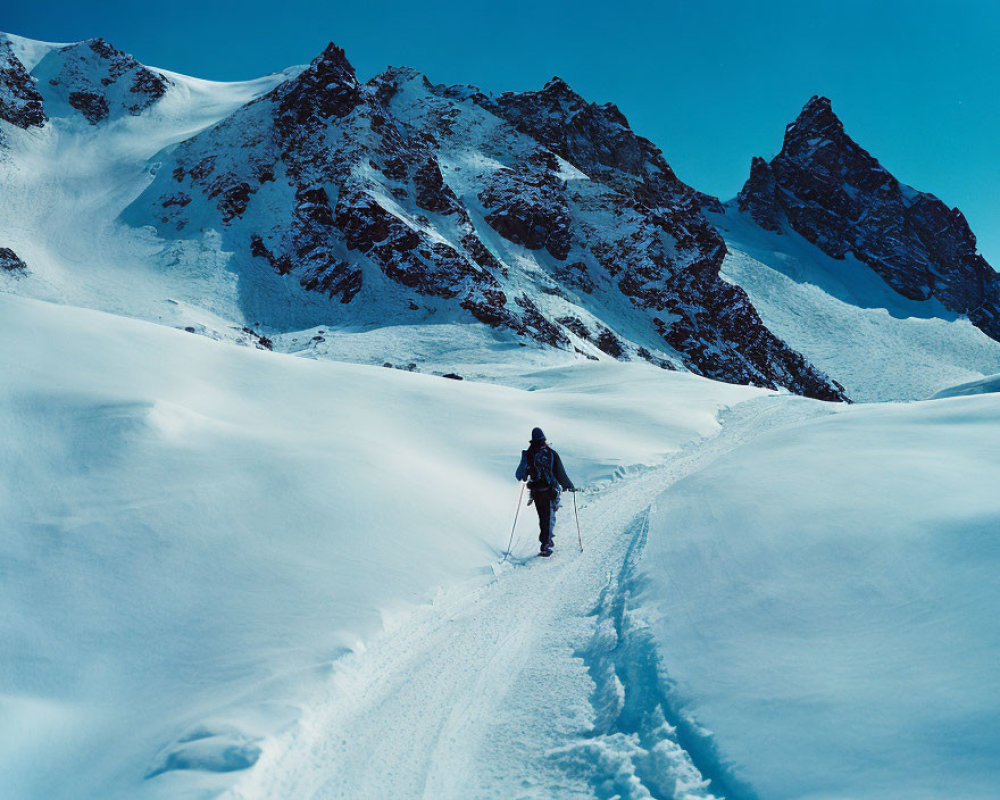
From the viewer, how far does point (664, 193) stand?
98.7m

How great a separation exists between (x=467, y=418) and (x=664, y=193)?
97.6 metres

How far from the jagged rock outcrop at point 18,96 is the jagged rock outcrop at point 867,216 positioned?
128741mm

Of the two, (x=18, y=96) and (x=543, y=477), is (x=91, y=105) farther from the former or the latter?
(x=543, y=477)

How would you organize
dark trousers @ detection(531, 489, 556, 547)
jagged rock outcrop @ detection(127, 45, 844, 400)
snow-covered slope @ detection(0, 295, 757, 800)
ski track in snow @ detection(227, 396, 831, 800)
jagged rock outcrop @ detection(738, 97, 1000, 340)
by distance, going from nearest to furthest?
ski track in snow @ detection(227, 396, 831, 800) < snow-covered slope @ detection(0, 295, 757, 800) < dark trousers @ detection(531, 489, 556, 547) < jagged rock outcrop @ detection(127, 45, 844, 400) < jagged rock outcrop @ detection(738, 97, 1000, 340)

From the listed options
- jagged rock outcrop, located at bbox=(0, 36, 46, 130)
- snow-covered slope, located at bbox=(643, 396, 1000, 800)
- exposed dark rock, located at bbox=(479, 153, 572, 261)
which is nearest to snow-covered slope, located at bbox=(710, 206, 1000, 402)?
exposed dark rock, located at bbox=(479, 153, 572, 261)

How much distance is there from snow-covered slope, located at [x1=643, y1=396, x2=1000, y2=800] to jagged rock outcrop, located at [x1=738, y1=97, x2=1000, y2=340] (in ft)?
439

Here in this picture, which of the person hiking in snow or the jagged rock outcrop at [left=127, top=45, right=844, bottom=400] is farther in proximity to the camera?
the jagged rock outcrop at [left=127, top=45, right=844, bottom=400]

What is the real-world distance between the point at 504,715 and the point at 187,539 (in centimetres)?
402

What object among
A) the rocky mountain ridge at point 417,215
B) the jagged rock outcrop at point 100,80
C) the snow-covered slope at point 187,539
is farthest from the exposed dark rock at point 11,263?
the snow-covered slope at point 187,539

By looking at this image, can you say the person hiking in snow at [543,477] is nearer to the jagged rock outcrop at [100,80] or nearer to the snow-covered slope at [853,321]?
the snow-covered slope at [853,321]

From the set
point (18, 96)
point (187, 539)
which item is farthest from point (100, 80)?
point (187, 539)

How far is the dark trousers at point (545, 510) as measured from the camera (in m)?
8.34

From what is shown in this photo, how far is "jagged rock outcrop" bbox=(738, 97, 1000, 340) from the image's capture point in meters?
117

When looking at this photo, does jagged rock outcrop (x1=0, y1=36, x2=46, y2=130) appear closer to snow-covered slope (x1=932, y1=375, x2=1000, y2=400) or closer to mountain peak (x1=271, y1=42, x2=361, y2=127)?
mountain peak (x1=271, y1=42, x2=361, y2=127)
